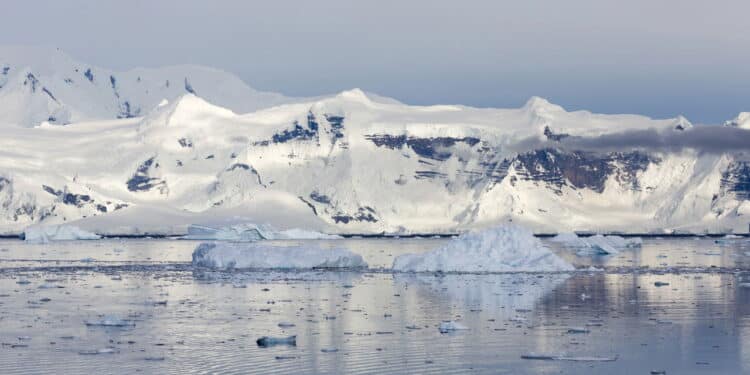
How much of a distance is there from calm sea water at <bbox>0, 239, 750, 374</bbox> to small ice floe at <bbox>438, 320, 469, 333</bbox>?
0.39 m

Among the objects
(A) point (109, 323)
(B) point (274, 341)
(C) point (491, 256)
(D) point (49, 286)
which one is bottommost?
(B) point (274, 341)

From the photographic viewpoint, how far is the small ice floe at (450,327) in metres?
39.8

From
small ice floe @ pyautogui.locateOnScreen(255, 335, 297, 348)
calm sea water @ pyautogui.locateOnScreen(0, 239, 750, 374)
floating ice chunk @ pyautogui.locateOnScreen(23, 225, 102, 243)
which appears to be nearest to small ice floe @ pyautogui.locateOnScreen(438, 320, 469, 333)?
calm sea water @ pyautogui.locateOnScreen(0, 239, 750, 374)

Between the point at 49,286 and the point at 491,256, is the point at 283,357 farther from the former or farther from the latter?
the point at 491,256

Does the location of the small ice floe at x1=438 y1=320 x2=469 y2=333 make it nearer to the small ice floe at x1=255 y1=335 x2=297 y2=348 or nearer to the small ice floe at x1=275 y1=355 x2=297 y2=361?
the small ice floe at x1=255 y1=335 x2=297 y2=348

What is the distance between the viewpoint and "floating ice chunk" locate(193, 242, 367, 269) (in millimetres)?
76438

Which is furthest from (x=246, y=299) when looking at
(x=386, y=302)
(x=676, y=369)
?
(x=676, y=369)

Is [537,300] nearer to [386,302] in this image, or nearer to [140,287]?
[386,302]

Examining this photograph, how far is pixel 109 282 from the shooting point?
207 feet

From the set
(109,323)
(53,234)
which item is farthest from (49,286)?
(53,234)

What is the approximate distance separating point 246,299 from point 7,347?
16.9 meters

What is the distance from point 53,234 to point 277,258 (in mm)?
98330

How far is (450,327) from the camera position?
39.9m

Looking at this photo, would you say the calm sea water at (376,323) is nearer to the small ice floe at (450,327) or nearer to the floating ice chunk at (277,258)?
the small ice floe at (450,327)
